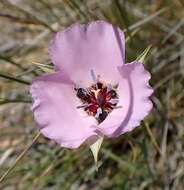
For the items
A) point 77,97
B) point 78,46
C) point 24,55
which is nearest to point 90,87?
point 77,97

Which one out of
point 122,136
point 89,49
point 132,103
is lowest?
point 122,136

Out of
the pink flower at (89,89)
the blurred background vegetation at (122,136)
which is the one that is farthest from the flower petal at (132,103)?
the blurred background vegetation at (122,136)

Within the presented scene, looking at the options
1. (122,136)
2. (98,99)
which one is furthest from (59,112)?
(122,136)

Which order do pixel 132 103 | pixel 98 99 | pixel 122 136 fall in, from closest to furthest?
pixel 132 103 < pixel 98 99 < pixel 122 136

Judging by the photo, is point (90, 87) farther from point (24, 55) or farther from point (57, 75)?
point (24, 55)

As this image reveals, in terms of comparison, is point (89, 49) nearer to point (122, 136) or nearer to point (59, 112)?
point (59, 112)

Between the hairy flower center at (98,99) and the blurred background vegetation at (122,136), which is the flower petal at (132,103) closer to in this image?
the hairy flower center at (98,99)
